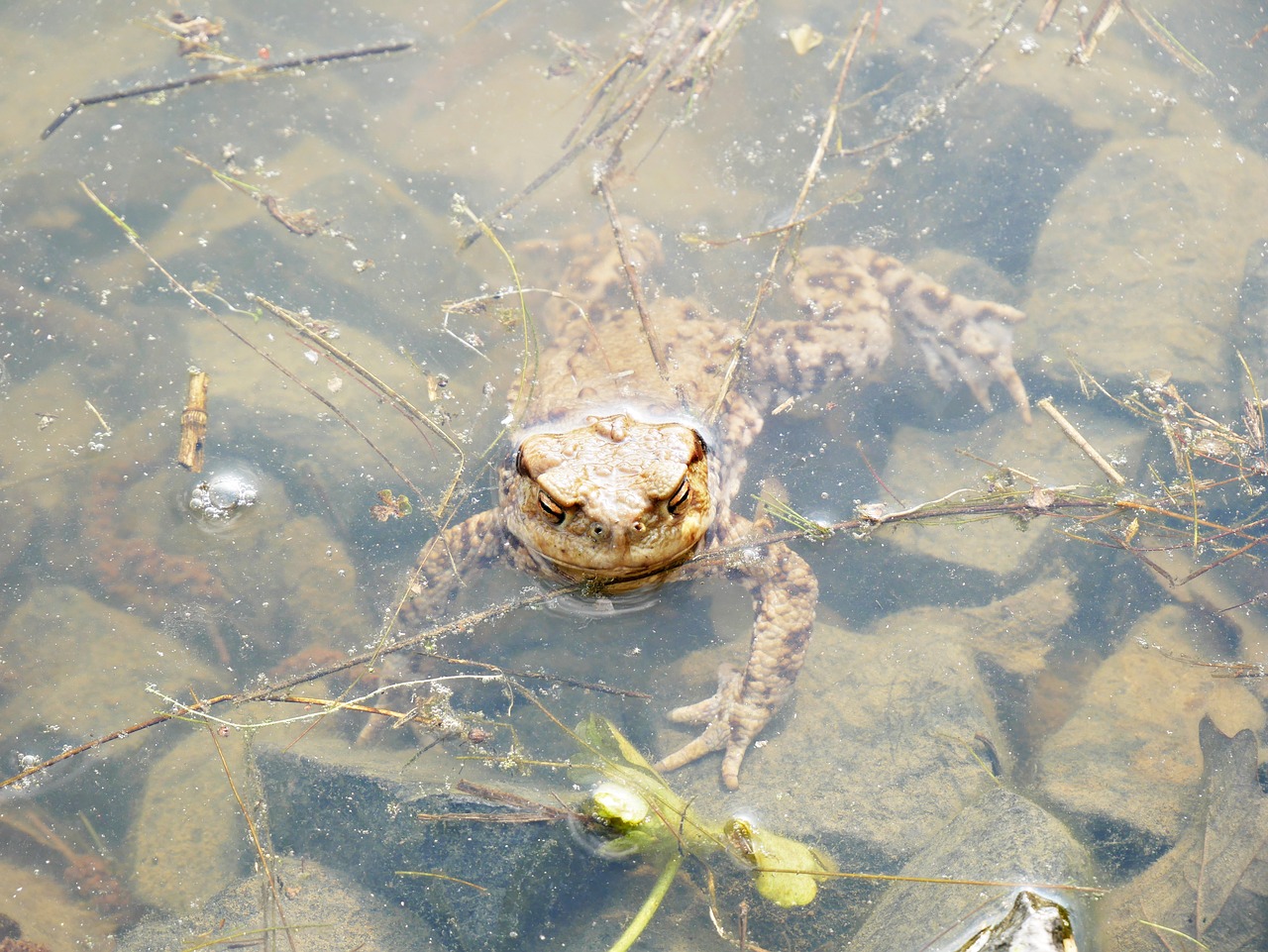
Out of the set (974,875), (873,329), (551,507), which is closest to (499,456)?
(551,507)

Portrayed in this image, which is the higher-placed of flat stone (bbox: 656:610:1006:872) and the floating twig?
flat stone (bbox: 656:610:1006:872)

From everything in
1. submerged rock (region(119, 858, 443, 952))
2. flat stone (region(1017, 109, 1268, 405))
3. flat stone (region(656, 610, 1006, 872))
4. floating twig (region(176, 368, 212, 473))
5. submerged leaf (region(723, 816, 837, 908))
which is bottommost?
submerged rock (region(119, 858, 443, 952))

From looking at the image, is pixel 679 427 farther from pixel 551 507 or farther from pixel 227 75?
pixel 227 75

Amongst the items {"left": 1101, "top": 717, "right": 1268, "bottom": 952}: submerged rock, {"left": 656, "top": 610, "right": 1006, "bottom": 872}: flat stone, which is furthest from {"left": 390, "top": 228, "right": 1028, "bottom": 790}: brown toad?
{"left": 1101, "top": 717, "right": 1268, "bottom": 952}: submerged rock

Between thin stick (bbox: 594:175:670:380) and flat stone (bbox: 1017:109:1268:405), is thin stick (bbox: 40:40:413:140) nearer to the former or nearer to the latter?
thin stick (bbox: 594:175:670:380)

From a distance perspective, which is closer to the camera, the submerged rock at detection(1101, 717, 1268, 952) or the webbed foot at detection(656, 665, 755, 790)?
the submerged rock at detection(1101, 717, 1268, 952)

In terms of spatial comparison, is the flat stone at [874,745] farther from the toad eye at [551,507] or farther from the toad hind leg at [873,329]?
the toad hind leg at [873,329]

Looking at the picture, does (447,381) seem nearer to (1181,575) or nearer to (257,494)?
(257,494)

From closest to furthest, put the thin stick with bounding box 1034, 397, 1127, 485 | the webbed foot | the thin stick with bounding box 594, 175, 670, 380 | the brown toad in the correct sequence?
the brown toad, the webbed foot, the thin stick with bounding box 1034, 397, 1127, 485, the thin stick with bounding box 594, 175, 670, 380
